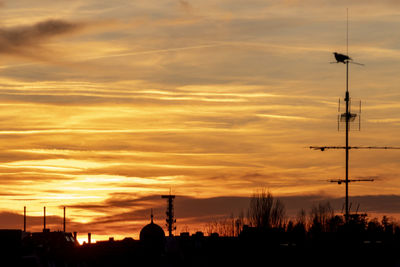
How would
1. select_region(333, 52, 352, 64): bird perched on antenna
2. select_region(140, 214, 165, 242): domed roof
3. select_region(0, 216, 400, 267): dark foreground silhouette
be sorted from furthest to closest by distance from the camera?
select_region(140, 214, 165, 242): domed roof
select_region(0, 216, 400, 267): dark foreground silhouette
select_region(333, 52, 352, 64): bird perched on antenna

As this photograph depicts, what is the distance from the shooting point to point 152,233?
152 m

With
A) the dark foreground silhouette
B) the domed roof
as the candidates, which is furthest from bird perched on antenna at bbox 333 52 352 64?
the domed roof

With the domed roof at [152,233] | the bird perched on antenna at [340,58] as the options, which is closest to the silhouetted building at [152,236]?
the domed roof at [152,233]

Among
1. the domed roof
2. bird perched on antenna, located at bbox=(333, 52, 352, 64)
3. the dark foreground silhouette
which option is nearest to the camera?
bird perched on antenna, located at bbox=(333, 52, 352, 64)

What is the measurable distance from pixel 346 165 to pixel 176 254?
51305 mm

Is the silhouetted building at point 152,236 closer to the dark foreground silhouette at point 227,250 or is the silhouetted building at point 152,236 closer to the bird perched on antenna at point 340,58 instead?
the dark foreground silhouette at point 227,250

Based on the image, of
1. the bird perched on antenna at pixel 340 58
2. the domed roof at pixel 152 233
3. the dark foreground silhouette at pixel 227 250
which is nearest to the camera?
the bird perched on antenna at pixel 340 58

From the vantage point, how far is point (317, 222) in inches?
7421

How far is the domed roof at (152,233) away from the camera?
151375 millimetres

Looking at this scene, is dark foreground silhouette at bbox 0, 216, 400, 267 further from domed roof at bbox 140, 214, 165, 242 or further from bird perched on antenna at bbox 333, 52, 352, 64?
bird perched on antenna at bbox 333, 52, 352, 64

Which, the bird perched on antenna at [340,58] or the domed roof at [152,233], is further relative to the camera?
the domed roof at [152,233]

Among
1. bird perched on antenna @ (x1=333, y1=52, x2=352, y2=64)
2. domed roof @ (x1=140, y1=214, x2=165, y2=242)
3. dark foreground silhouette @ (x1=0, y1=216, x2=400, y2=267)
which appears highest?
bird perched on antenna @ (x1=333, y1=52, x2=352, y2=64)

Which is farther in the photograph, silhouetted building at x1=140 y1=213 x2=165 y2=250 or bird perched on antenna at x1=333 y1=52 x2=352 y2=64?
silhouetted building at x1=140 y1=213 x2=165 y2=250

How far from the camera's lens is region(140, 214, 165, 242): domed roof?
497 ft
